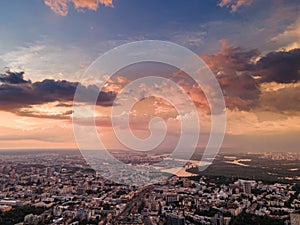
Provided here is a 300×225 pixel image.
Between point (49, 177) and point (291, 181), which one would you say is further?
point (49, 177)

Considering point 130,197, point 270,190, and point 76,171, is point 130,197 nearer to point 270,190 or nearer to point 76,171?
point 270,190

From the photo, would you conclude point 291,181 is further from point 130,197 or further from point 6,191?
point 6,191

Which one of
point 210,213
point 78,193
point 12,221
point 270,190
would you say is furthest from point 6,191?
point 270,190

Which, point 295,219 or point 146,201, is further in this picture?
point 146,201

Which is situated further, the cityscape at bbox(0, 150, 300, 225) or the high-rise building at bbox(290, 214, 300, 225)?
the cityscape at bbox(0, 150, 300, 225)

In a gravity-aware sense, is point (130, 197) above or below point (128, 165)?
below

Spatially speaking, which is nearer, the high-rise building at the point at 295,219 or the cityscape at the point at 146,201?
the high-rise building at the point at 295,219

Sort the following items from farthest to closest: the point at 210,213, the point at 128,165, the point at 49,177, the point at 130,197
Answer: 1. the point at 49,177
2. the point at 128,165
3. the point at 130,197
4. the point at 210,213

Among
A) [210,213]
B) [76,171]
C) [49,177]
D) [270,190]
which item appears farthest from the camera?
[76,171]

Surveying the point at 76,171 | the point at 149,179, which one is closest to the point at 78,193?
the point at 149,179
